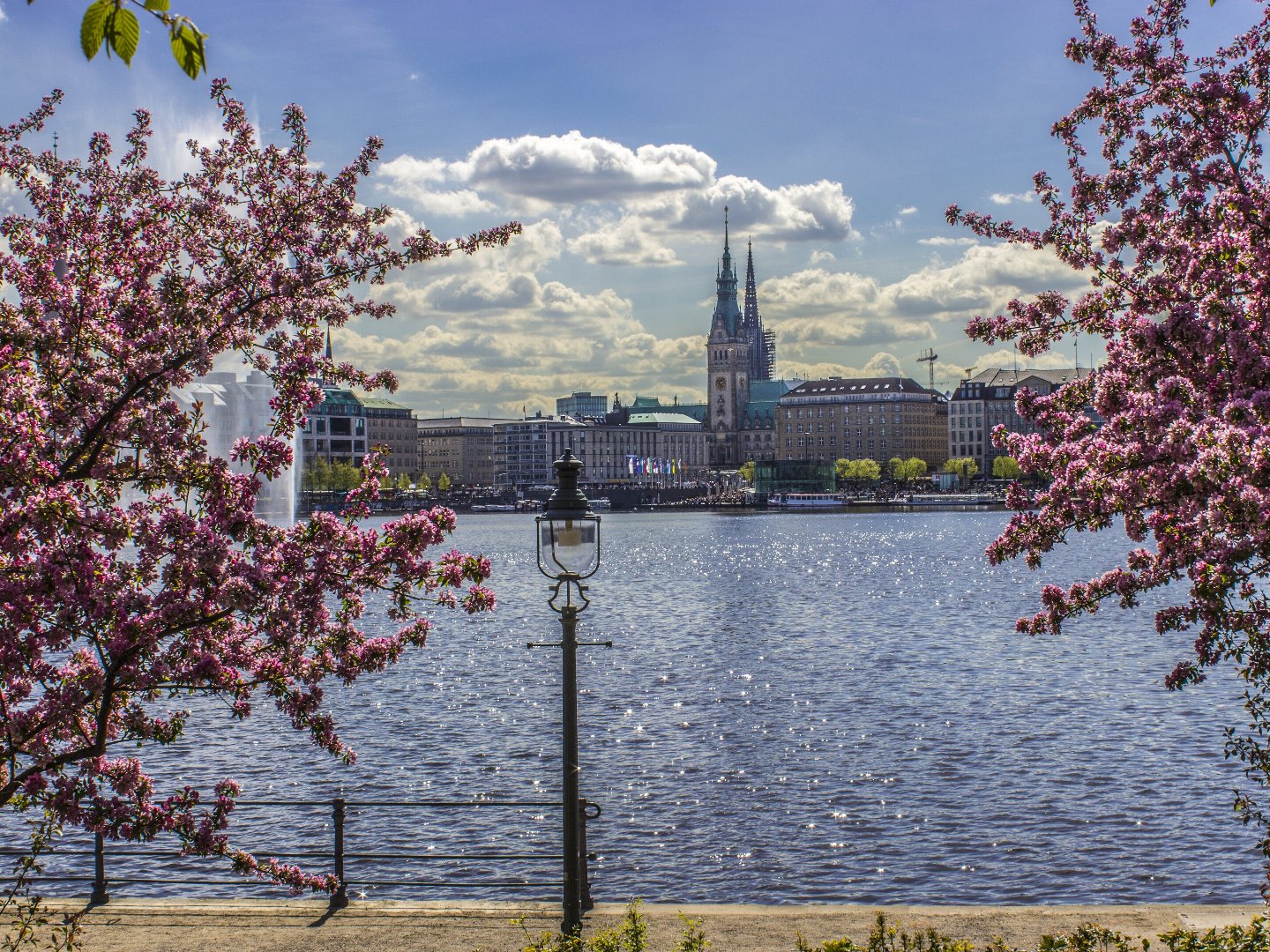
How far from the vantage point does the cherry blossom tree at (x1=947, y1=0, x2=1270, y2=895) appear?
9.85m

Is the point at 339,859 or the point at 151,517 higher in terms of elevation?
the point at 151,517

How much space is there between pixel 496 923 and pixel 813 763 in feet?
61.2

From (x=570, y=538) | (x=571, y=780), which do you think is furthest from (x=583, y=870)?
(x=570, y=538)

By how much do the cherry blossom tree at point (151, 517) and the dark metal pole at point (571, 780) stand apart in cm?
181

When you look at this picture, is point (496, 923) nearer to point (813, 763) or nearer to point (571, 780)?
point (571, 780)

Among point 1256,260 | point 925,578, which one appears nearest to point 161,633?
point 1256,260

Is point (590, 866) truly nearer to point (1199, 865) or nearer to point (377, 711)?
point (1199, 865)

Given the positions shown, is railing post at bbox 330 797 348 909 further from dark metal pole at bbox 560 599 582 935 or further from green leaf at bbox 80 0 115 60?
green leaf at bbox 80 0 115 60

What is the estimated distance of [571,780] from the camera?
14297 mm

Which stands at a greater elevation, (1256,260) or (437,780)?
(1256,260)

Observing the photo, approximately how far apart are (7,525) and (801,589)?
79.9 metres

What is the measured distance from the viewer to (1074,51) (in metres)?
14.5

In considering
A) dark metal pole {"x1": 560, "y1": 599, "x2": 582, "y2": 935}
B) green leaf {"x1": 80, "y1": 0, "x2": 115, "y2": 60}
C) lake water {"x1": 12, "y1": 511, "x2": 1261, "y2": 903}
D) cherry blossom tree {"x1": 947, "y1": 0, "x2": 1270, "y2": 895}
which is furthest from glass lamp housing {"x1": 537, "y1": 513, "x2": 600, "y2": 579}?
lake water {"x1": 12, "y1": 511, "x2": 1261, "y2": 903}

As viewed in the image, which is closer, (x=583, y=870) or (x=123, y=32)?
(x=123, y=32)
